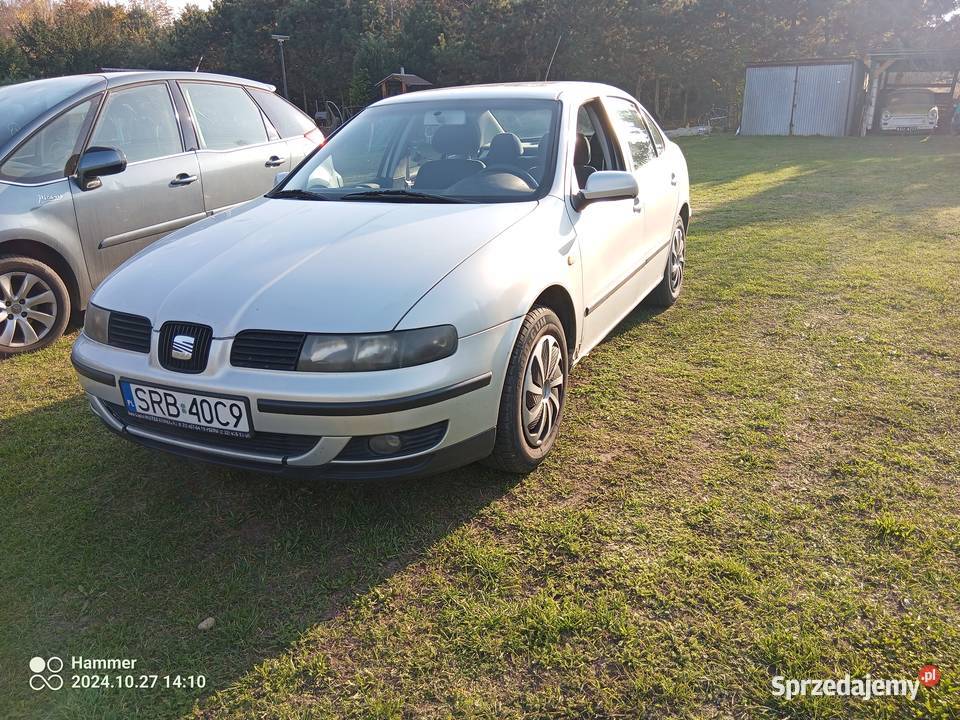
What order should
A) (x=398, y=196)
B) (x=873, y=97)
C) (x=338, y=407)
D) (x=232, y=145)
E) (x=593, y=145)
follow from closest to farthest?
(x=338, y=407) < (x=398, y=196) < (x=593, y=145) < (x=232, y=145) < (x=873, y=97)

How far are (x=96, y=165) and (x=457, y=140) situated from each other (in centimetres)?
249

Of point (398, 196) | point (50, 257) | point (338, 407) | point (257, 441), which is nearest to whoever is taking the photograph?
point (338, 407)

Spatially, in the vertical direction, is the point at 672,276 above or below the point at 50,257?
below

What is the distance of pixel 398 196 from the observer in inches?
138

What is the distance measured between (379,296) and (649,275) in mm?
2572

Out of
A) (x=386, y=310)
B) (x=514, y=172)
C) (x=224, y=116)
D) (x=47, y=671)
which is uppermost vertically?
(x=224, y=116)

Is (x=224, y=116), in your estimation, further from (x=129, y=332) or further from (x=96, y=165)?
(x=129, y=332)

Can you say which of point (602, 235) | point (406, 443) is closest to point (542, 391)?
point (406, 443)

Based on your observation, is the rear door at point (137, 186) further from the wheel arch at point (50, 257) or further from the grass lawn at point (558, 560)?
the grass lawn at point (558, 560)

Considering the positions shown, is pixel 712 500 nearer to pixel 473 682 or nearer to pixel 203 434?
pixel 473 682

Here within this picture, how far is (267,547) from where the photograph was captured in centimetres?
266

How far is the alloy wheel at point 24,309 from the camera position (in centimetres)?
451

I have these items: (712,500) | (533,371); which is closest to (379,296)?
(533,371)

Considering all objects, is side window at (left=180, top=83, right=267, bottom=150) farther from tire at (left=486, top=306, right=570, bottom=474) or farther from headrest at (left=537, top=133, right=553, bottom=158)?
tire at (left=486, top=306, right=570, bottom=474)
